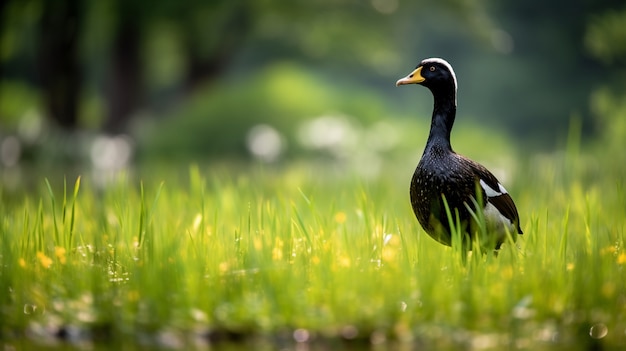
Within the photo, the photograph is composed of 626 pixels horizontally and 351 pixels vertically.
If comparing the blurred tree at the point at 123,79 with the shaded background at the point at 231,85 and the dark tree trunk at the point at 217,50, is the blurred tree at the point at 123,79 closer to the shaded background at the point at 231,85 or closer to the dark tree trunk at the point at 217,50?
the shaded background at the point at 231,85

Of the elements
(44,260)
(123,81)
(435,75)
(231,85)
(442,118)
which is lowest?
(44,260)

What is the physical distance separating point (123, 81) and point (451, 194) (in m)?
15.7

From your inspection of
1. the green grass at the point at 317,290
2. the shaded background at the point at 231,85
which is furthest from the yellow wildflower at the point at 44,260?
the shaded background at the point at 231,85

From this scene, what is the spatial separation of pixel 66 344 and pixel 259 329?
3.28ft

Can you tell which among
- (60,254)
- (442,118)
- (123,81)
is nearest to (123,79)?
(123,81)

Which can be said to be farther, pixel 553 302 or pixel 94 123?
pixel 94 123

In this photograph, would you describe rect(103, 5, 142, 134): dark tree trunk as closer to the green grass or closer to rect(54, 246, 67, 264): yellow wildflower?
rect(54, 246, 67, 264): yellow wildflower

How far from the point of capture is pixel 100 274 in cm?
461

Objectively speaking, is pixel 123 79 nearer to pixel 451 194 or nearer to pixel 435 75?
pixel 435 75

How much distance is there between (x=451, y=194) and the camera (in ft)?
16.2

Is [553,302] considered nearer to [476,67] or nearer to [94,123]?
[94,123]

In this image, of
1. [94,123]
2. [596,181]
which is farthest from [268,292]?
[94,123]

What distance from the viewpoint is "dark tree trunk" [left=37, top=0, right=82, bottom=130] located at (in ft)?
55.2

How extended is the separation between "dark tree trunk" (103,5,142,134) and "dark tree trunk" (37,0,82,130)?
1.34 metres
